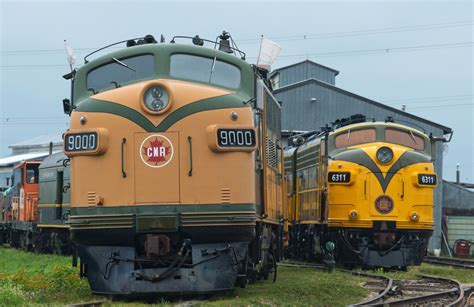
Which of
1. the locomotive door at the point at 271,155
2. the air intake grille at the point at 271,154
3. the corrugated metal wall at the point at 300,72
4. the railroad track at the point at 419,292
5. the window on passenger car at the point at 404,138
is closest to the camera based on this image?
the railroad track at the point at 419,292

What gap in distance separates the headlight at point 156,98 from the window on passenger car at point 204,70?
17.7 inches

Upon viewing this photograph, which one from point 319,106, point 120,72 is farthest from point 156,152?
point 319,106

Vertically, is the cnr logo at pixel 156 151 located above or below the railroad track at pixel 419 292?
above

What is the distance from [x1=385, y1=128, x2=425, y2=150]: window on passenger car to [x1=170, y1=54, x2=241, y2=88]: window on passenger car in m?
8.18

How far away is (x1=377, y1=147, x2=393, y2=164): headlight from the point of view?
1802 cm

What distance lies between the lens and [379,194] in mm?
18031

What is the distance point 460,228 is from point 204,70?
3037 centimetres

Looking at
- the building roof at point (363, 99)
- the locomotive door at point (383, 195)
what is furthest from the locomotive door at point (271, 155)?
the building roof at point (363, 99)

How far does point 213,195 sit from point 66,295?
2.90 m

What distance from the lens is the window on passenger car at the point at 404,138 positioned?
1861cm

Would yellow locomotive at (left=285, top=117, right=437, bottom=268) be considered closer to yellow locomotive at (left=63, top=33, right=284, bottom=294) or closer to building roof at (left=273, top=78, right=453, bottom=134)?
yellow locomotive at (left=63, top=33, right=284, bottom=294)

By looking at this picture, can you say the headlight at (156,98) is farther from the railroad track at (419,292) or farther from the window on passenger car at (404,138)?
the window on passenger car at (404,138)

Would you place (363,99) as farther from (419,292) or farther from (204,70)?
(204,70)

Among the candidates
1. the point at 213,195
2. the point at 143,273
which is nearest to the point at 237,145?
the point at 213,195
